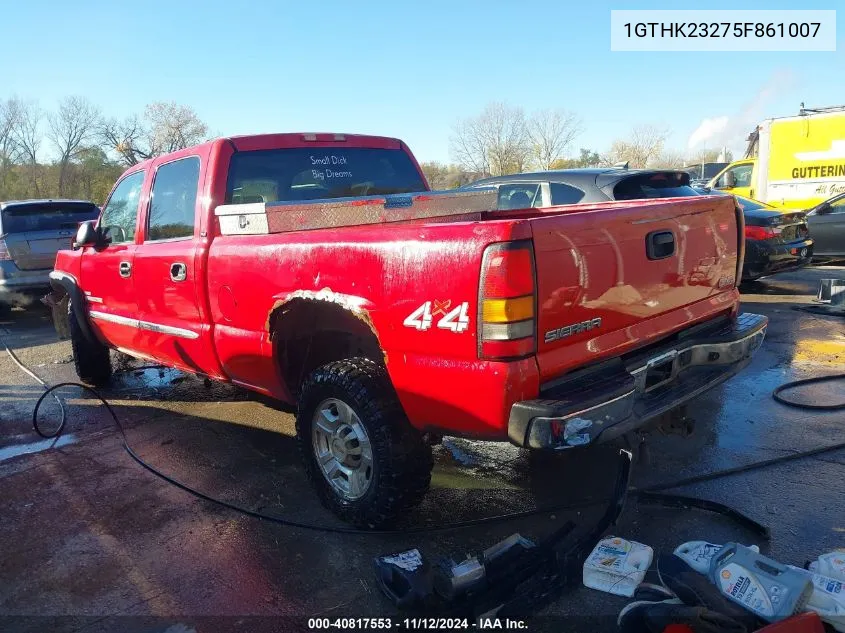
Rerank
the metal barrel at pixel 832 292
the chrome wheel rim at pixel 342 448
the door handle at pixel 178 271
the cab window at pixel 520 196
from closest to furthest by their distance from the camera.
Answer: the chrome wheel rim at pixel 342 448 → the door handle at pixel 178 271 → the cab window at pixel 520 196 → the metal barrel at pixel 832 292

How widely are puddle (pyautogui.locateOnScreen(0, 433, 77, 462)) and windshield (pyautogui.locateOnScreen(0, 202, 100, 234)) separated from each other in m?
6.27

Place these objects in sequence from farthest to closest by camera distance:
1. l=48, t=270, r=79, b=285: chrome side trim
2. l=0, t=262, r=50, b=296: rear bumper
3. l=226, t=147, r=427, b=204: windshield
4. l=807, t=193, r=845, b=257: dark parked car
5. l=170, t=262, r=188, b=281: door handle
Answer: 1. l=807, t=193, r=845, b=257: dark parked car
2. l=0, t=262, r=50, b=296: rear bumper
3. l=48, t=270, r=79, b=285: chrome side trim
4. l=226, t=147, r=427, b=204: windshield
5. l=170, t=262, r=188, b=281: door handle

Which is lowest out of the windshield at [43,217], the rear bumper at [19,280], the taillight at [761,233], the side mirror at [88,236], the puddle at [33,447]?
the puddle at [33,447]

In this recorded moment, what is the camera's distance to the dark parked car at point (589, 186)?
19.3ft

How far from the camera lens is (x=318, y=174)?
434cm

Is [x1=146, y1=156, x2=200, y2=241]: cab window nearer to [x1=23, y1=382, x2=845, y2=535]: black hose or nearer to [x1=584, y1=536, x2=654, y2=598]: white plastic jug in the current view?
[x1=23, y1=382, x2=845, y2=535]: black hose

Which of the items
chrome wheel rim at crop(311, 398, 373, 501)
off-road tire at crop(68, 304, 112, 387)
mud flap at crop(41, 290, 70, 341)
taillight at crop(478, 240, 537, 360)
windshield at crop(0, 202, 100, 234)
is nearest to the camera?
taillight at crop(478, 240, 537, 360)

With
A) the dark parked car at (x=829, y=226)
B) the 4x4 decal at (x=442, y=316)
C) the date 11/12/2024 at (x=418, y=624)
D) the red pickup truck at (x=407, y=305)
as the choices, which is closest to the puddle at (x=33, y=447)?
the red pickup truck at (x=407, y=305)

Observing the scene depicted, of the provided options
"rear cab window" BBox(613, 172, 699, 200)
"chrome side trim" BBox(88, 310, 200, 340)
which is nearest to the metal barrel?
"rear cab window" BBox(613, 172, 699, 200)

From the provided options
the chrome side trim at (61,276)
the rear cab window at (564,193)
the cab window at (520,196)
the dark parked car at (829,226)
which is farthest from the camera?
the dark parked car at (829,226)

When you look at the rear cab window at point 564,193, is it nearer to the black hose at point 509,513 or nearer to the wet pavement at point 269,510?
the wet pavement at point 269,510

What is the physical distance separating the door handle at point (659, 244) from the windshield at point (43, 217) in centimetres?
949

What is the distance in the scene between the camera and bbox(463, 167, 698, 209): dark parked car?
5895 mm

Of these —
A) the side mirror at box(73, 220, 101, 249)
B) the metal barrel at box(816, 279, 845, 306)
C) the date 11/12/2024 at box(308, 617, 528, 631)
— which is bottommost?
the date 11/12/2024 at box(308, 617, 528, 631)
